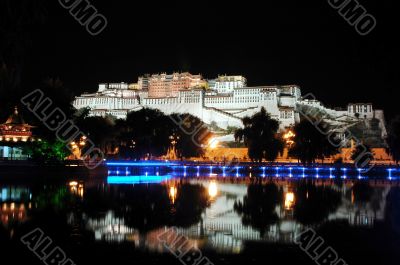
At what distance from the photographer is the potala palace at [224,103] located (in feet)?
314

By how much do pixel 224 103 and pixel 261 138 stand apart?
172 feet

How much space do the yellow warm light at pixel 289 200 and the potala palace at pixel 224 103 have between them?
2764 inches

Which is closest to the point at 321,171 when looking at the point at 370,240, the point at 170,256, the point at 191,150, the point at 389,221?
the point at 191,150

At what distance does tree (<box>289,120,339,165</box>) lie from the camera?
48125 millimetres

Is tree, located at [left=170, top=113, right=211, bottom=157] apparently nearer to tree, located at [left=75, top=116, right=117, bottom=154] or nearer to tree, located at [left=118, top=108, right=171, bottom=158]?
tree, located at [left=118, top=108, right=171, bottom=158]

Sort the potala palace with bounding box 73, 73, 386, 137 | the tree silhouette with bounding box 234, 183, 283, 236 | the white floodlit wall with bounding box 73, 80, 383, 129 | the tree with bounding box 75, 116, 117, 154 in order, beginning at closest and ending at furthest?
the tree silhouette with bounding box 234, 183, 283, 236 → the tree with bounding box 75, 116, 117, 154 → the potala palace with bounding box 73, 73, 386, 137 → the white floodlit wall with bounding box 73, 80, 383, 129

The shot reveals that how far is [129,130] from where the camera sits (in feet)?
177

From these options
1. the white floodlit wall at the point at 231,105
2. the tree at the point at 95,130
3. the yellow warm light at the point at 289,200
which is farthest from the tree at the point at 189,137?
the yellow warm light at the point at 289,200

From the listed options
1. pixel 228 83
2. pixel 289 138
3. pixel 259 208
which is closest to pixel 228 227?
pixel 259 208

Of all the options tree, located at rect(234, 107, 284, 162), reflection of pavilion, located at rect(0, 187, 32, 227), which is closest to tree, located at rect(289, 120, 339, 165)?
tree, located at rect(234, 107, 284, 162)

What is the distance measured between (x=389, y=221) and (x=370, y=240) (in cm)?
322

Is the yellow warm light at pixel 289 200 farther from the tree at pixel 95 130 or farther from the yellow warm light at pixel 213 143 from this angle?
the yellow warm light at pixel 213 143

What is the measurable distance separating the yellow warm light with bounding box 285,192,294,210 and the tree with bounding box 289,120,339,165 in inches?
1072

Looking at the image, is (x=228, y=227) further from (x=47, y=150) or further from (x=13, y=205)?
(x=47, y=150)
